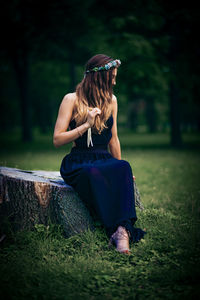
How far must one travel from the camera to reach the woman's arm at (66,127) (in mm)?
3605

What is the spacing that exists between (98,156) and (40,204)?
87 centimetres

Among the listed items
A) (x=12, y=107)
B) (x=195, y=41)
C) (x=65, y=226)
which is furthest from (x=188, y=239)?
(x=12, y=107)

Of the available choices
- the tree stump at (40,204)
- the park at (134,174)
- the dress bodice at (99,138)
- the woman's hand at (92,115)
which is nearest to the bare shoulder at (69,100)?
the dress bodice at (99,138)

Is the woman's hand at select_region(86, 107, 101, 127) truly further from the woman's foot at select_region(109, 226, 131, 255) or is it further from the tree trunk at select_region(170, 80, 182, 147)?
the tree trunk at select_region(170, 80, 182, 147)

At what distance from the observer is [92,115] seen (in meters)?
3.53

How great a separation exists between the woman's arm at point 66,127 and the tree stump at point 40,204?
1.73 feet

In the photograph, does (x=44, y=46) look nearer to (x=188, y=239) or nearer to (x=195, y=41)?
(x=195, y=41)

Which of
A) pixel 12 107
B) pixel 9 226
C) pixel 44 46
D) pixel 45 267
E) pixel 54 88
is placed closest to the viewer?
pixel 45 267

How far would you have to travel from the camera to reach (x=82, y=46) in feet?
74.2

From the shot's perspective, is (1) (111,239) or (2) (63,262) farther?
(1) (111,239)

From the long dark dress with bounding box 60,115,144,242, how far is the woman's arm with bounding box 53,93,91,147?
1.05ft

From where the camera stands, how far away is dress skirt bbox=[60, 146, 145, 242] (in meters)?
3.49

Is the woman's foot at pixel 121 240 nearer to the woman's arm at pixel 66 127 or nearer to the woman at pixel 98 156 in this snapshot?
the woman at pixel 98 156

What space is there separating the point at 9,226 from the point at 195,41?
1490 centimetres
